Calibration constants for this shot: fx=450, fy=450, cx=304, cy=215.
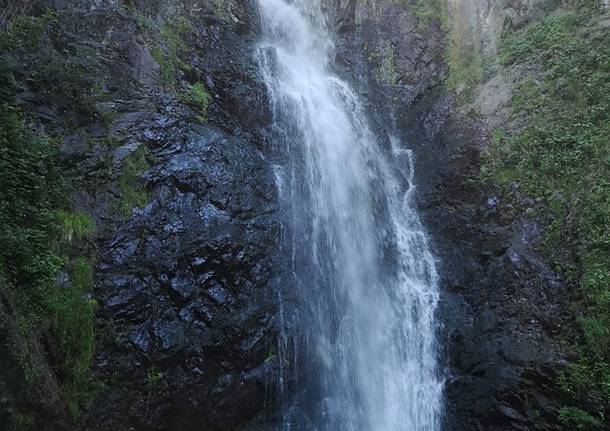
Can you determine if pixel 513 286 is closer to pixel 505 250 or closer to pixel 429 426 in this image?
pixel 505 250

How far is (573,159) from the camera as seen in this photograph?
10.4 m

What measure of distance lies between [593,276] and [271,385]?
6427 millimetres

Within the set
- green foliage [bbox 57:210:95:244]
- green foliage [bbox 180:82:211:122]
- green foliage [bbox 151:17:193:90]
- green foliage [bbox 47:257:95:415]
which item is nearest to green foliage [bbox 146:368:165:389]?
green foliage [bbox 47:257:95:415]

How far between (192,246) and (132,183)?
65.8 inches

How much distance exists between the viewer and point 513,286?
9.67 meters

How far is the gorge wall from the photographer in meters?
7.04

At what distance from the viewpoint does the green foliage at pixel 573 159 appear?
316 inches

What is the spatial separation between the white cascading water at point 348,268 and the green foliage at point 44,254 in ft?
11.7

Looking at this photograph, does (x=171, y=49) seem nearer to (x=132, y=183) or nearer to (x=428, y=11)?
(x=132, y=183)

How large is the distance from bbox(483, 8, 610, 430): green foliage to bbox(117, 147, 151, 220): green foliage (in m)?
8.35

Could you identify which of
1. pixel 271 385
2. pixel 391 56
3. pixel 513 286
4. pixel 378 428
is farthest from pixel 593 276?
pixel 391 56

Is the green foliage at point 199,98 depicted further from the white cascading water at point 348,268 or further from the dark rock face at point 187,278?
the white cascading water at point 348,268

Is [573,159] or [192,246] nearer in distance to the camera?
[192,246]

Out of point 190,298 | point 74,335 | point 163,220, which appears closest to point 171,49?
point 163,220
